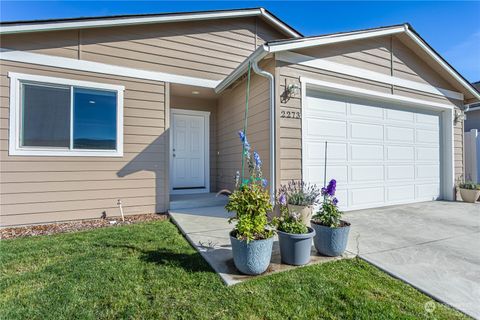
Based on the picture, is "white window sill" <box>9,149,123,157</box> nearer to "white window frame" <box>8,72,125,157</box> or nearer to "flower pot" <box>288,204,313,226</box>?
"white window frame" <box>8,72,125,157</box>

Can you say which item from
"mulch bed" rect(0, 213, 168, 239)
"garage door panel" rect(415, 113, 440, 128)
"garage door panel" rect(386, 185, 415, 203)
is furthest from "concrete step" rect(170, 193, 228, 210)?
"garage door panel" rect(415, 113, 440, 128)

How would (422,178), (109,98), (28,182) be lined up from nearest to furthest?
(28,182), (109,98), (422,178)

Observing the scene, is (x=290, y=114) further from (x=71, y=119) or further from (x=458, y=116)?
(x=458, y=116)

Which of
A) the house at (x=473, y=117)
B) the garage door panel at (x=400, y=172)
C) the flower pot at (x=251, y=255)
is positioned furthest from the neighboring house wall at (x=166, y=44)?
the house at (x=473, y=117)

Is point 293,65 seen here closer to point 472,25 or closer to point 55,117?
point 55,117

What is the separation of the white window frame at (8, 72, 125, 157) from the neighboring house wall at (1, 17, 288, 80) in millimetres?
526

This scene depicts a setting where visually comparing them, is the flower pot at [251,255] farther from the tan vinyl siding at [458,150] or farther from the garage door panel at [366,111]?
the tan vinyl siding at [458,150]

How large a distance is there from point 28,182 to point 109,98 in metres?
2.11

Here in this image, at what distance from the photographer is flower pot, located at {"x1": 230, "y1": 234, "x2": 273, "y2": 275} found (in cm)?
239

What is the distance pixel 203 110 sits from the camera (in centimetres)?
698

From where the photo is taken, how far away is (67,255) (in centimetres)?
302

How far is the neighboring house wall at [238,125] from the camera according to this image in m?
4.53

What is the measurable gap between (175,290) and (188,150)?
16.1 feet

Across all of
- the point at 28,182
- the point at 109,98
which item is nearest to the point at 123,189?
the point at 28,182
